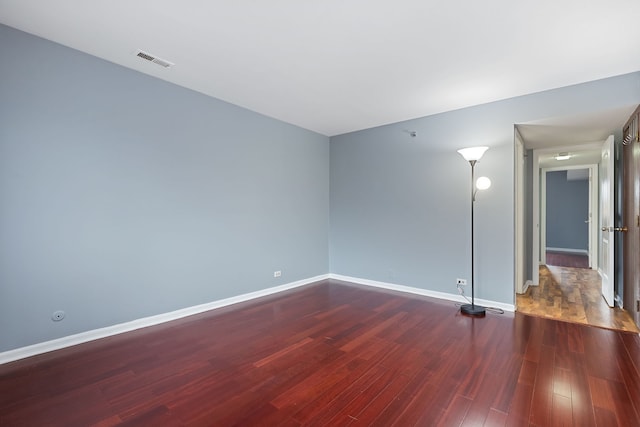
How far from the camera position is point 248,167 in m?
4.20

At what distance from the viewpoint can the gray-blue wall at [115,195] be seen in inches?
95.7

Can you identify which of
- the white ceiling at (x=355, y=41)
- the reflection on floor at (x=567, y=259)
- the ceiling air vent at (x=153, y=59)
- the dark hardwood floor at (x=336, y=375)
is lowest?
the reflection on floor at (x=567, y=259)

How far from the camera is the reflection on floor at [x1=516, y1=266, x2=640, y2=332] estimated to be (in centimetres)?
336

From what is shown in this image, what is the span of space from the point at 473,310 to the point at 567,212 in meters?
8.31

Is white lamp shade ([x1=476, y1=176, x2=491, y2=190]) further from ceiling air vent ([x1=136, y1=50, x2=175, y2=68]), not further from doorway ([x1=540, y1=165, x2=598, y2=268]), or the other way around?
doorway ([x1=540, y1=165, x2=598, y2=268])

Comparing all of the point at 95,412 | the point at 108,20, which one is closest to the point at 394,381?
the point at 95,412

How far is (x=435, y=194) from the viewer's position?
14.1 feet

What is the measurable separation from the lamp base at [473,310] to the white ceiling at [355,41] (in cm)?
263

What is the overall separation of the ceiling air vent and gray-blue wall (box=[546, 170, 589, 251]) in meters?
11.0

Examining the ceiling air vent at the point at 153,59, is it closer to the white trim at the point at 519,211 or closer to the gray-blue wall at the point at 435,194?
the gray-blue wall at the point at 435,194

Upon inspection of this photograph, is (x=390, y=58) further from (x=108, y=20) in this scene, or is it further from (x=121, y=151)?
(x=121, y=151)

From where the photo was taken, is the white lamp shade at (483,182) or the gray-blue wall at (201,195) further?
the white lamp shade at (483,182)

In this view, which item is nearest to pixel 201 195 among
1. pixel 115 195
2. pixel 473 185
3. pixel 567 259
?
pixel 115 195

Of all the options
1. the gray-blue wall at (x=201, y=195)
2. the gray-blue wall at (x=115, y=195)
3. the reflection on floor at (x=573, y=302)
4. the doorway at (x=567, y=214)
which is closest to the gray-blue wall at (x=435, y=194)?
the gray-blue wall at (x=201, y=195)
